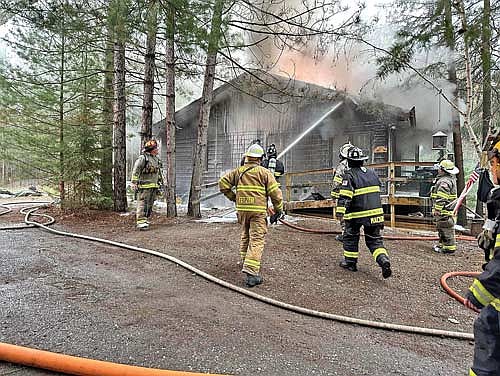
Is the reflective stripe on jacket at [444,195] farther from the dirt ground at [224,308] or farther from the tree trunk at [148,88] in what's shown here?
the tree trunk at [148,88]

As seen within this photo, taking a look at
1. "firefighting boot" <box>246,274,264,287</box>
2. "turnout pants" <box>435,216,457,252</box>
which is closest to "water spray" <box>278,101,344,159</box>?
"turnout pants" <box>435,216,457,252</box>

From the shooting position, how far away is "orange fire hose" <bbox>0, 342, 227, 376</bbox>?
2.05 m

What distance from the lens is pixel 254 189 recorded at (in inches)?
176

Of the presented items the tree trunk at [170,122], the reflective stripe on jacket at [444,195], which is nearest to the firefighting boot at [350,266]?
the reflective stripe on jacket at [444,195]

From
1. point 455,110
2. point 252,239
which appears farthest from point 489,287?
point 455,110

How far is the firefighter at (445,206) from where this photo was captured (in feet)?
20.7

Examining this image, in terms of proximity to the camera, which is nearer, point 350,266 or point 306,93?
point 350,266

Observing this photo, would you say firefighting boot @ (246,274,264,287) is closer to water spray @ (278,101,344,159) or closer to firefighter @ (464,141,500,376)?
firefighter @ (464,141,500,376)

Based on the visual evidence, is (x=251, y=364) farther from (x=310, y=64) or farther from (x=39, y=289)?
(x=310, y=64)

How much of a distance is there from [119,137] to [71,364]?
8120 millimetres

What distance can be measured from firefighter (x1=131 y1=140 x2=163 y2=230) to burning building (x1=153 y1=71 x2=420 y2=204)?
4893 mm

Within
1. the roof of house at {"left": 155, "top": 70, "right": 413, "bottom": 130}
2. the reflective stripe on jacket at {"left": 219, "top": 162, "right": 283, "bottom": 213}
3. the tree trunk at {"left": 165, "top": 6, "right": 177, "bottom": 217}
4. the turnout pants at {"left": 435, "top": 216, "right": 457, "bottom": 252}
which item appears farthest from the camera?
the roof of house at {"left": 155, "top": 70, "right": 413, "bottom": 130}

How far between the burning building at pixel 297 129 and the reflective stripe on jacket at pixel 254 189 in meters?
7.77

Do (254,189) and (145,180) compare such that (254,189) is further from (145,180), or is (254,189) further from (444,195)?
(145,180)
